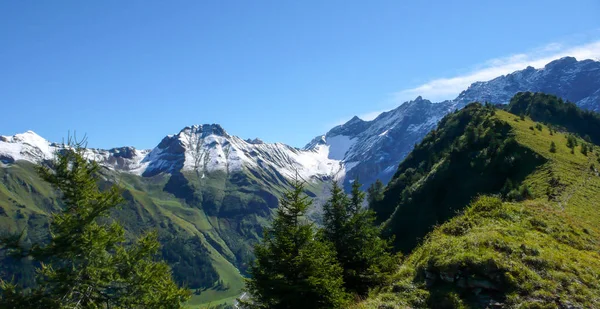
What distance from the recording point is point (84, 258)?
70.4ft

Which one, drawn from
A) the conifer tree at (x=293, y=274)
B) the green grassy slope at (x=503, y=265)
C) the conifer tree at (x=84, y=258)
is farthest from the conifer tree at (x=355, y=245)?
the conifer tree at (x=84, y=258)

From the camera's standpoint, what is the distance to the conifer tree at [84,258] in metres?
20.4

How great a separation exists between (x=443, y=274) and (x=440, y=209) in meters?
69.2

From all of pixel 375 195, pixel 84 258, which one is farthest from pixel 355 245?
pixel 375 195

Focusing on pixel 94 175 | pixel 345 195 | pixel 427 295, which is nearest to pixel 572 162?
pixel 345 195

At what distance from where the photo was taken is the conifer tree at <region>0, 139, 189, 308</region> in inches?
804

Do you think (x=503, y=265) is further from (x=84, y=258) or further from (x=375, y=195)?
(x=375, y=195)

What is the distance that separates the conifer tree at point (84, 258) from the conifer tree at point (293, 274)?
5471mm

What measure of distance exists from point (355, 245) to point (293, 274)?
10.6 metres

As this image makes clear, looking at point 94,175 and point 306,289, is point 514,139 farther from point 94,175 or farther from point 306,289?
point 94,175

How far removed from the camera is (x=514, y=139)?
61.5m

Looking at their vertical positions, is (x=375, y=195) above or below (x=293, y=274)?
below

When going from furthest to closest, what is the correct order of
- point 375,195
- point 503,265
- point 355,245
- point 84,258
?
point 375,195 → point 355,245 → point 84,258 → point 503,265

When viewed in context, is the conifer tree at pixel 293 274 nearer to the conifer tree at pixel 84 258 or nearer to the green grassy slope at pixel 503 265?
the green grassy slope at pixel 503 265
